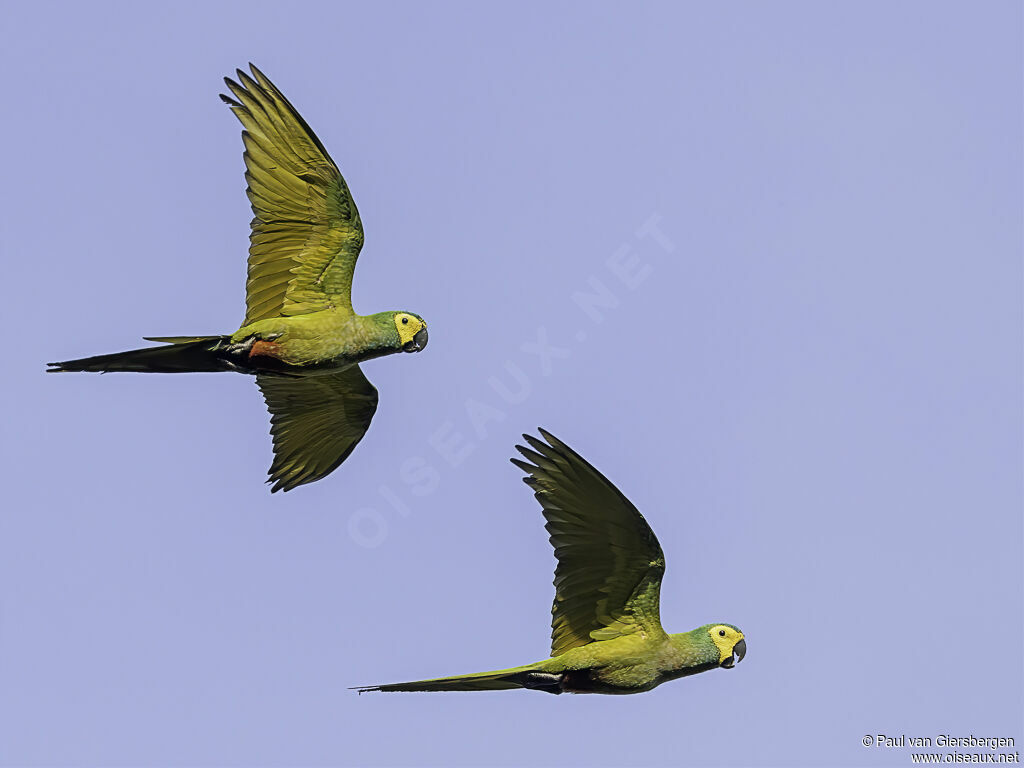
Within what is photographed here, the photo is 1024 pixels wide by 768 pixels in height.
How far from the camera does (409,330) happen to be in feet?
64.6

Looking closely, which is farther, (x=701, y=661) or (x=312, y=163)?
(x=312, y=163)

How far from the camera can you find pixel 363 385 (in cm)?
2197

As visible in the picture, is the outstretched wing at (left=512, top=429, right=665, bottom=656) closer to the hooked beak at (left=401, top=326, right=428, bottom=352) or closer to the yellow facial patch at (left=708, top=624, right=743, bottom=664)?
the yellow facial patch at (left=708, top=624, right=743, bottom=664)

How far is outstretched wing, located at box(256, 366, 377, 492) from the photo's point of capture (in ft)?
72.2

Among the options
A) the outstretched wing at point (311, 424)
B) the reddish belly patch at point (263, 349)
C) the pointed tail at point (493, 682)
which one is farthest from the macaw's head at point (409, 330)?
the pointed tail at point (493, 682)

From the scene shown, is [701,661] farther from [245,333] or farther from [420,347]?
[245,333]

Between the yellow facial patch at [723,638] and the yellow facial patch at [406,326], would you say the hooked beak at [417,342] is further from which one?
the yellow facial patch at [723,638]

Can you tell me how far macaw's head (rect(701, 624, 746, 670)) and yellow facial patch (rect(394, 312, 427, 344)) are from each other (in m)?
5.08

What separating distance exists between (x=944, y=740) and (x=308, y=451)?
9459 millimetres

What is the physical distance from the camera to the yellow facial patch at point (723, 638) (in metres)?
18.4

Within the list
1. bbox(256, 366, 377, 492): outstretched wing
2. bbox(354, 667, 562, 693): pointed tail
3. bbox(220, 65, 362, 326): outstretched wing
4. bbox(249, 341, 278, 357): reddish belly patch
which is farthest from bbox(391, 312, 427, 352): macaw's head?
bbox(354, 667, 562, 693): pointed tail

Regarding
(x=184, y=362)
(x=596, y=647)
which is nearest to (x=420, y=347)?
(x=184, y=362)

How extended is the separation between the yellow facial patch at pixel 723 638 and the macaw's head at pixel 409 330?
5052 millimetres

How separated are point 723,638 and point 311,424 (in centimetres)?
688
